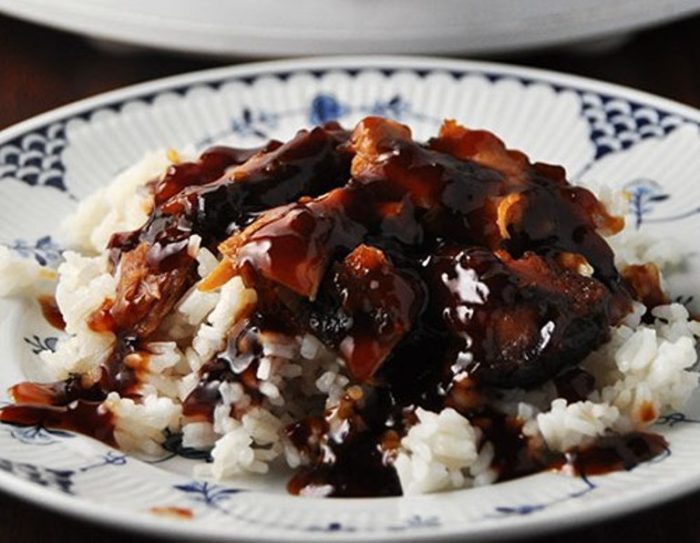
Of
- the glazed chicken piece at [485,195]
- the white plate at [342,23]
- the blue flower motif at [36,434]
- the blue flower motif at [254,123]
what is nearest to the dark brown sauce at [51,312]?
the blue flower motif at [36,434]

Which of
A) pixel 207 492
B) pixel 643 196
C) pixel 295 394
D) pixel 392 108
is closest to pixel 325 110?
pixel 392 108

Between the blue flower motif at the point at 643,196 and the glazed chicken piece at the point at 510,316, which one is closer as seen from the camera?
the glazed chicken piece at the point at 510,316

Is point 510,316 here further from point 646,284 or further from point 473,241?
point 646,284

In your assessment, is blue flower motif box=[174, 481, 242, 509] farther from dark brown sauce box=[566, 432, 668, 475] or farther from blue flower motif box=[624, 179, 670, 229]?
blue flower motif box=[624, 179, 670, 229]

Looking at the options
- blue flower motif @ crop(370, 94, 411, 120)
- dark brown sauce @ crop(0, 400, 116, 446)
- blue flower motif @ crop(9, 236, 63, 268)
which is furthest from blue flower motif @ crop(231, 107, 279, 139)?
dark brown sauce @ crop(0, 400, 116, 446)

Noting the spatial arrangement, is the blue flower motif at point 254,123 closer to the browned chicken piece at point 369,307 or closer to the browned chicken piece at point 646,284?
the browned chicken piece at point 646,284
